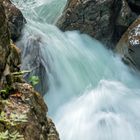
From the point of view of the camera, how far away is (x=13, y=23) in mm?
11648

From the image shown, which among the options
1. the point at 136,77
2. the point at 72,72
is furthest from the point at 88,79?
the point at 136,77

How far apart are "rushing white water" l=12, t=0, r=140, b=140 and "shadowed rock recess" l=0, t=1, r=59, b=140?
14.8 feet

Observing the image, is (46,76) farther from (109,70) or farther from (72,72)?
(109,70)

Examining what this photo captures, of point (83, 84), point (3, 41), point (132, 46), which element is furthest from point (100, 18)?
point (3, 41)

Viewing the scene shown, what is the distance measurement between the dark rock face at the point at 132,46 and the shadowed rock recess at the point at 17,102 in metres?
7.52

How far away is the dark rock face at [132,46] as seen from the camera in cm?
1250

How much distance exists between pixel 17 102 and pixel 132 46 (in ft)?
27.3

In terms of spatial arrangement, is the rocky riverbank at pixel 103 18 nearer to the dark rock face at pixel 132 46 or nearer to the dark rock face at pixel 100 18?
the dark rock face at pixel 100 18

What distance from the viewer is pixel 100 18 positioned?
1505 centimetres

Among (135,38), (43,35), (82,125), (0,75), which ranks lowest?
(82,125)

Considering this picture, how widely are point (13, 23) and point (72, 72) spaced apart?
2.59 m

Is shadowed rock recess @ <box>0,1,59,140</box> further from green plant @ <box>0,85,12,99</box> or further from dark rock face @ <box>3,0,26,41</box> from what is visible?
dark rock face @ <box>3,0,26,41</box>

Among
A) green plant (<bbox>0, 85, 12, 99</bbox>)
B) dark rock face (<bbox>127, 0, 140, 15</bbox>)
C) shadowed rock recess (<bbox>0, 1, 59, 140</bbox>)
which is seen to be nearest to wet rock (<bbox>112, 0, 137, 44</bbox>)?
dark rock face (<bbox>127, 0, 140, 15</bbox>)

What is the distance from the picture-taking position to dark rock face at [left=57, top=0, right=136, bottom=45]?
49.2 feet
